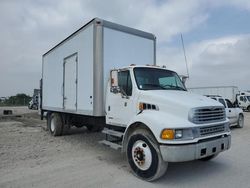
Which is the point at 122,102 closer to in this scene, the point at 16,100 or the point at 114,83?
the point at 114,83

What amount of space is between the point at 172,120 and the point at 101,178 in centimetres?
188

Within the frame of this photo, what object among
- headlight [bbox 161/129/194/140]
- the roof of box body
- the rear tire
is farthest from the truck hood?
the rear tire

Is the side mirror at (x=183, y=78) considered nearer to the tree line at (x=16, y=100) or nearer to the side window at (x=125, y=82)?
the side window at (x=125, y=82)

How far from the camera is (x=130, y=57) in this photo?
26.0 ft

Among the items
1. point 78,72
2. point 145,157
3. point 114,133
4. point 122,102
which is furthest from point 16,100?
point 145,157

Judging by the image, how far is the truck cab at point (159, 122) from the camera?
506cm

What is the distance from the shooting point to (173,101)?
548 centimetres

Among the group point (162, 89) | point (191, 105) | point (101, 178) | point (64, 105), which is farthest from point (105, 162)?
point (64, 105)

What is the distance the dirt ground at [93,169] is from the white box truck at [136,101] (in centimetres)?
46

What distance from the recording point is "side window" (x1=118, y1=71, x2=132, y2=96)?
641cm

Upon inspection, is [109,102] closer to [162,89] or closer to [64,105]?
[162,89]

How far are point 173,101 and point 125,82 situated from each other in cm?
150

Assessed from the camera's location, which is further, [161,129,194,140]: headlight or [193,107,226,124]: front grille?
[193,107,226,124]: front grille

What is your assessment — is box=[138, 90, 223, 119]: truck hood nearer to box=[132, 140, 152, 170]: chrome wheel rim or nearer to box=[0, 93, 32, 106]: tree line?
box=[132, 140, 152, 170]: chrome wheel rim
